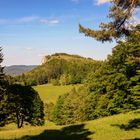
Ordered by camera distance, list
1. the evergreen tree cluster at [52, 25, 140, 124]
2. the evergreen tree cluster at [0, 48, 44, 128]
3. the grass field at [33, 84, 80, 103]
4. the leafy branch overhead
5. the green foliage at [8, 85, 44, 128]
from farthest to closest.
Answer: the grass field at [33, 84, 80, 103] → the green foliage at [8, 85, 44, 128] → the evergreen tree cluster at [0, 48, 44, 128] → the evergreen tree cluster at [52, 25, 140, 124] → the leafy branch overhead

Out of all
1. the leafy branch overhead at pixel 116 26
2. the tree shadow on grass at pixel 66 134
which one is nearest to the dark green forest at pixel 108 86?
the leafy branch overhead at pixel 116 26

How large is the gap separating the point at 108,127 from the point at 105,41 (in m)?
15.9

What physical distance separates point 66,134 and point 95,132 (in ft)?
10.5

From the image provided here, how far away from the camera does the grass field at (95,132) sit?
3639cm

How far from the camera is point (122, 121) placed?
42469 mm

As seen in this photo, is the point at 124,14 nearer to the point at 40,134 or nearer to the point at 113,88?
the point at 40,134

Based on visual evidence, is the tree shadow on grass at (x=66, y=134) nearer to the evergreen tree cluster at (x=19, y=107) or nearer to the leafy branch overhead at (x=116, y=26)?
the leafy branch overhead at (x=116, y=26)

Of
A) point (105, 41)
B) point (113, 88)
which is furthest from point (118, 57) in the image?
point (105, 41)

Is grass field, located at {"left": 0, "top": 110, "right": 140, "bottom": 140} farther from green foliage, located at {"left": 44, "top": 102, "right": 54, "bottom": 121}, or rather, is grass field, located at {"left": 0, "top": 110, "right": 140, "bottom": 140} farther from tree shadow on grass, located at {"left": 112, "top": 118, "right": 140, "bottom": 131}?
green foliage, located at {"left": 44, "top": 102, "right": 54, "bottom": 121}

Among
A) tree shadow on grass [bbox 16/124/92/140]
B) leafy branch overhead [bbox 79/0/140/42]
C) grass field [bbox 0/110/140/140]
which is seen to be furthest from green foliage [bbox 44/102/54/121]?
leafy branch overhead [bbox 79/0/140/42]

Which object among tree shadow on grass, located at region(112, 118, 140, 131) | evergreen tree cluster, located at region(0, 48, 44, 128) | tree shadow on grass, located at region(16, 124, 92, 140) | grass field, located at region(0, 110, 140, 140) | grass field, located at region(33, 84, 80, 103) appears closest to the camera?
grass field, located at region(0, 110, 140, 140)

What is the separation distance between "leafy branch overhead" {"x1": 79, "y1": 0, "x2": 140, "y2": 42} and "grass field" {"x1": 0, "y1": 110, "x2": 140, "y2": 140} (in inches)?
455

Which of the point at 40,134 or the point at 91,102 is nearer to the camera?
the point at 40,134

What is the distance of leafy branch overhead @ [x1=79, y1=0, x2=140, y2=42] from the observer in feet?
83.4
